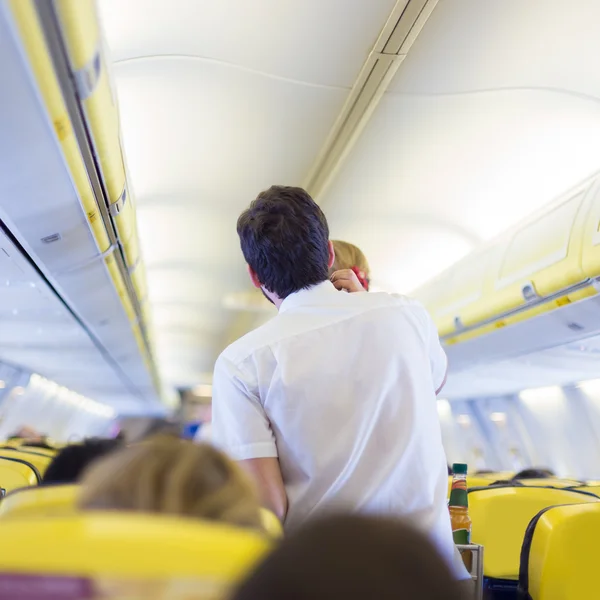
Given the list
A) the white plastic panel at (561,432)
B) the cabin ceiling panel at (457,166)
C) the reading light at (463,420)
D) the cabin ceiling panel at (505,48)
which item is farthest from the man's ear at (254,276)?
the reading light at (463,420)

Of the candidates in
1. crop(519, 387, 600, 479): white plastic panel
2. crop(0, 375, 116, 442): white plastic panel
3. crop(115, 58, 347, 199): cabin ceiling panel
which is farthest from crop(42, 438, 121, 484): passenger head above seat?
crop(519, 387, 600, 479): white plastic panel

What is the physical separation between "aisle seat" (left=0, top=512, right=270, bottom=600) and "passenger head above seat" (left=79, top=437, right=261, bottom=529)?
0.53ft

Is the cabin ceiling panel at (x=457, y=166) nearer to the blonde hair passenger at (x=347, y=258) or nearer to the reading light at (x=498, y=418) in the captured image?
the blonde hair passenger at (x=347, y=258)

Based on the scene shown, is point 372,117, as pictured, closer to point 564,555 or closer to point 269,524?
point 564,555

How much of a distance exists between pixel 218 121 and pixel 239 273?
4.39 m

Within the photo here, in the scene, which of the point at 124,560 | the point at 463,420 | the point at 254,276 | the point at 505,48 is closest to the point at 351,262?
the point at 254,276

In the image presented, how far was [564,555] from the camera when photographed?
2.37 m

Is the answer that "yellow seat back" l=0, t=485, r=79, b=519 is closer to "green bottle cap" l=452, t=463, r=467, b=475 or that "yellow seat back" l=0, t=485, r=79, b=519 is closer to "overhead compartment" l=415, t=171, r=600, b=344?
Answer: "green bottle cap" l=452, t=463, r=467, b=475

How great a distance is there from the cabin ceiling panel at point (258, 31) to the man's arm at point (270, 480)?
2.66 m

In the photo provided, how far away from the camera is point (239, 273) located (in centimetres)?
938

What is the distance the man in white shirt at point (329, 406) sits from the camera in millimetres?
1729

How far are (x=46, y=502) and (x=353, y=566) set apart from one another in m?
0.60

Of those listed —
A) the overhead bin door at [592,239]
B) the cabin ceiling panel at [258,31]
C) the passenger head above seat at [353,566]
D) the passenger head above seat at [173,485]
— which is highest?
the cabin ceiling panel at [258,31]

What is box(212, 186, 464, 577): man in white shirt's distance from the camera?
1.73 meters
